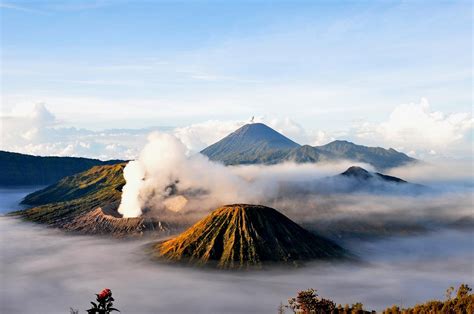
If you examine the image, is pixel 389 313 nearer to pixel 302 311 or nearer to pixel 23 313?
pixel 302 311

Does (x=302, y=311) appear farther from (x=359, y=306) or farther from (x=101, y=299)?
(x=101, y=299)

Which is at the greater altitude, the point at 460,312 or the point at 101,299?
the point at 101,299

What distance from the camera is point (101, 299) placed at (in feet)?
232

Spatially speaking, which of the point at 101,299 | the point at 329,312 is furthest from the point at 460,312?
the point at 101,299

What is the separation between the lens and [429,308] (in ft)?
637

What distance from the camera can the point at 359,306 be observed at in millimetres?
199125

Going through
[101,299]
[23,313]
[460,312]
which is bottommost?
[23,313]

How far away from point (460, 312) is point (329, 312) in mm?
48820

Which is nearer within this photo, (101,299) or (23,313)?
(101,299)

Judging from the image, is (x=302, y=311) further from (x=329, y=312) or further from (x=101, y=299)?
(x=101, y=299)

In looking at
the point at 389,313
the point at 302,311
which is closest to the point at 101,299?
the point at 302,311

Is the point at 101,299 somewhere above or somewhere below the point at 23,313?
above

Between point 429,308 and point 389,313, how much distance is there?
1529cm

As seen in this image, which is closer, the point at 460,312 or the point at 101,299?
the point at 101,299
